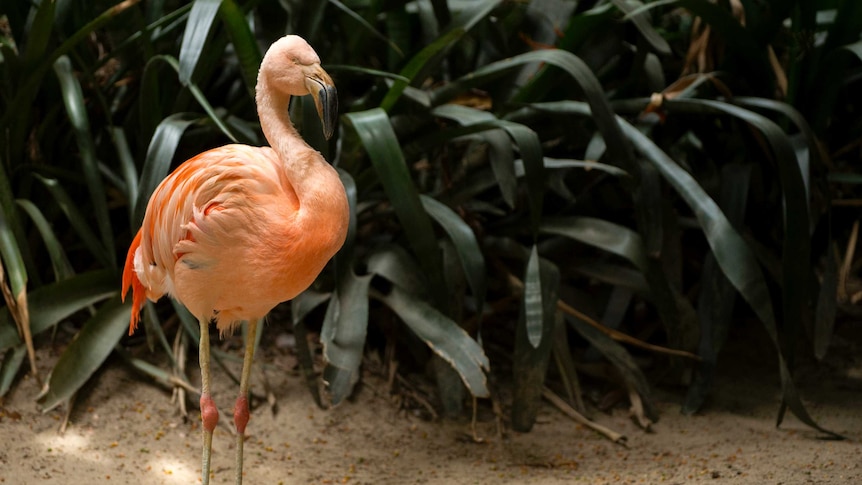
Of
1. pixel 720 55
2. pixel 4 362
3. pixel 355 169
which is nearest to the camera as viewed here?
pixel 4 362

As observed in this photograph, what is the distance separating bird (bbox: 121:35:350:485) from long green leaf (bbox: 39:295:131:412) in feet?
2.19

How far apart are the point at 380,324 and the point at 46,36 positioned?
1168 millimetres


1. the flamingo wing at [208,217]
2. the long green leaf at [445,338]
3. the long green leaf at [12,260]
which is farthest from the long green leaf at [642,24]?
the long green leaf at [12,260]

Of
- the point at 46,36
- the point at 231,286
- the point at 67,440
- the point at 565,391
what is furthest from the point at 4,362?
the point at 565,391

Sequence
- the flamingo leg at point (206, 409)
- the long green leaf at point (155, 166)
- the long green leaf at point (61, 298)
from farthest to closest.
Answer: the long green leaf at point (61, 298) < the long green leaf at point (155, 166) < the flamingo leg at point (206, 409)

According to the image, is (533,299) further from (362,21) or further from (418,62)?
(362,21)

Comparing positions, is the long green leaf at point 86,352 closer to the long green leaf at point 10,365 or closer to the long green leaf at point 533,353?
the long green leaf at point 10,365

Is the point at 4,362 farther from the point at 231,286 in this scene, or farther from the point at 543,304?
the point at 543,304

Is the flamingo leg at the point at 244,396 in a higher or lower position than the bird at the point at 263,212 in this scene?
lower

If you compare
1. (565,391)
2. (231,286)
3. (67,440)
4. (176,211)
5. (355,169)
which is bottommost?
(565,391)

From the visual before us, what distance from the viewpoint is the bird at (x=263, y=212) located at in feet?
5.00

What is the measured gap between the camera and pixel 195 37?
2021 millimetres

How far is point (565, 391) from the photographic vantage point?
2559 millimetres

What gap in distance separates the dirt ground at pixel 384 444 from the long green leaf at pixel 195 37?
0.86 meters
